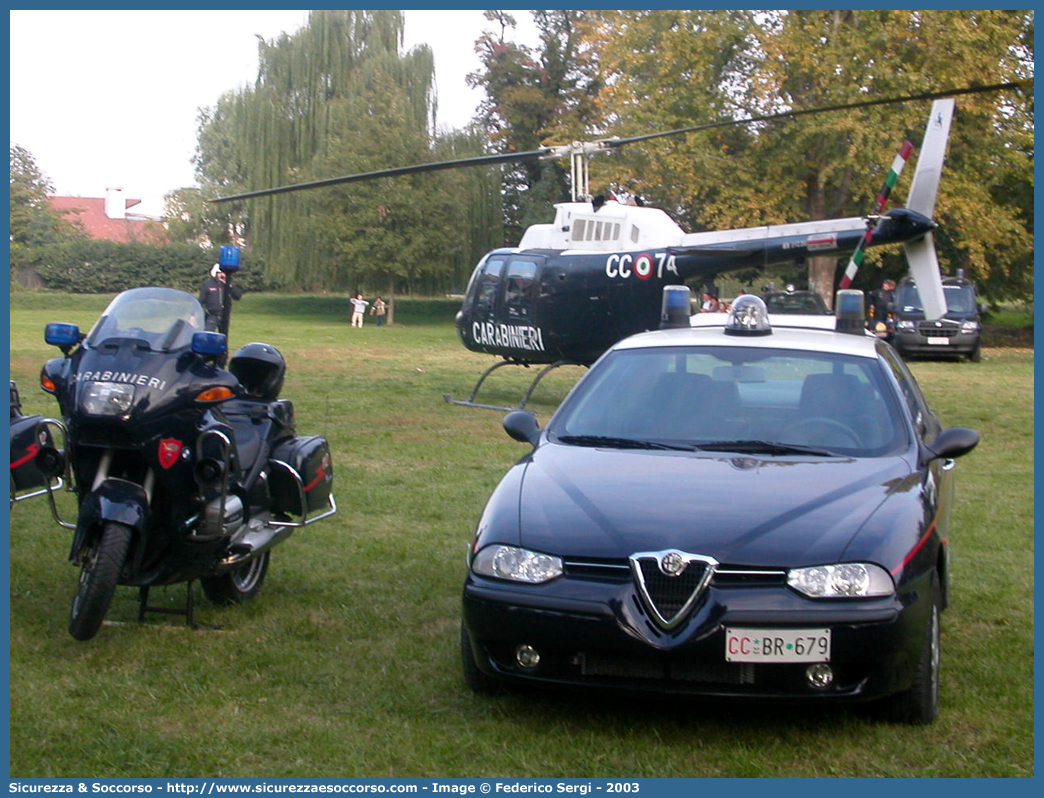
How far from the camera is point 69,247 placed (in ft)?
200

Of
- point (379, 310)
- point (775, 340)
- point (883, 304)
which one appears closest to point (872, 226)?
point (775, 340)

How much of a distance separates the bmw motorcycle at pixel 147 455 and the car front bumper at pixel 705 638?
1.72 metres

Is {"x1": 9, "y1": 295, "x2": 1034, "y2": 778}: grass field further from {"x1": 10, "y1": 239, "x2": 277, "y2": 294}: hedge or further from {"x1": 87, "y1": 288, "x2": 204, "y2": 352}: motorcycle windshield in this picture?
{"x1": 10, "y1": 239, "x2": 277, "y2": 294}: hedge

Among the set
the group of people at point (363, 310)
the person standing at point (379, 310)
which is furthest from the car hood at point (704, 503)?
the person standing at point (379, 310)

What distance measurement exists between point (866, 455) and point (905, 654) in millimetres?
1159

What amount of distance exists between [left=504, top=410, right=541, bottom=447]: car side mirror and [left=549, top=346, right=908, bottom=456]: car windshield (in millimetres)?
94

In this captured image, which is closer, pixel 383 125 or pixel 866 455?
pixel 866 455

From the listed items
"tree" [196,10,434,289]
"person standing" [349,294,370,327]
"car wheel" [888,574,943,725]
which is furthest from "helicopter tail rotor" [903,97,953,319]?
"tree" [196,10,434,289]

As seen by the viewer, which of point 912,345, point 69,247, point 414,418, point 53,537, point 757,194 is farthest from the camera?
point 69,247

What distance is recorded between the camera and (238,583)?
6398 millimetres

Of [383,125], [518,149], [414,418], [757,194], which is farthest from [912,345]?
[518,149]

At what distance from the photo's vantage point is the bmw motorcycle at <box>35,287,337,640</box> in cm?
530

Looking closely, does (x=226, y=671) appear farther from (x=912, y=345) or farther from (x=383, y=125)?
(x=383, y=125)

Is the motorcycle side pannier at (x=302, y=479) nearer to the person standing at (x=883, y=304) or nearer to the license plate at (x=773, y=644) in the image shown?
the license plate at (x=773, y=644)
